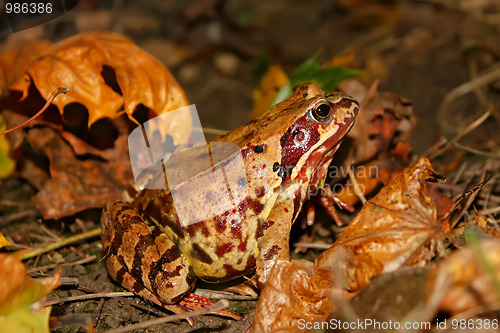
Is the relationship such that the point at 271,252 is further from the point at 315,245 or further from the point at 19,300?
the point at 19,300

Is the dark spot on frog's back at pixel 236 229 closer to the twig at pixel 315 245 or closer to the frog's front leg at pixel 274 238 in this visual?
the frog's front leg at pixel 274 238

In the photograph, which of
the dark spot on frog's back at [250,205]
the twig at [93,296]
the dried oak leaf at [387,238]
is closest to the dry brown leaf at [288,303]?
the dried oak leaf at [387,238]

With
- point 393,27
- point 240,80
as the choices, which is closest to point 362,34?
point 393,27

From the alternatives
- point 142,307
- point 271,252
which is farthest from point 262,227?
point 142,307

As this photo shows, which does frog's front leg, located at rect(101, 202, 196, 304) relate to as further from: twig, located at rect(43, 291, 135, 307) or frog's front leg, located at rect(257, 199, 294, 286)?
frog's front leg, located at rect(257, 199, 294, 286)

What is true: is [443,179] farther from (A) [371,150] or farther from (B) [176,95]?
(B) [176,95]
